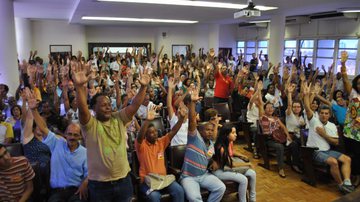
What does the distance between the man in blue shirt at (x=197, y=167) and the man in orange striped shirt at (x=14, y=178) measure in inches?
58.6

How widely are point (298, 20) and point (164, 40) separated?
263 inches

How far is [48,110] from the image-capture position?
4367 mm

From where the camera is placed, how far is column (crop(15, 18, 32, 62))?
10984mm

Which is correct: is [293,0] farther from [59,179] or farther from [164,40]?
[164,40]

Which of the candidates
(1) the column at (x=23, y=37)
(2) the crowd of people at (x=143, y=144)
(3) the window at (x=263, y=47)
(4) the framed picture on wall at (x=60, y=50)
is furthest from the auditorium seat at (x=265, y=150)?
(4) the framed picture on wall at (x=60, y=50)

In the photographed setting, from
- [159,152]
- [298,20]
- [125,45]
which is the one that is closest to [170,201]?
[159,152]

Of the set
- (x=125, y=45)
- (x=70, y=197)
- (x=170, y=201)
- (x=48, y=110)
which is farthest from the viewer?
(x=125, y=45)

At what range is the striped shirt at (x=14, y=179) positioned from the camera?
243cm

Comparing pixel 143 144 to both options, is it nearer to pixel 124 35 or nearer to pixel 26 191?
pixel 26 191

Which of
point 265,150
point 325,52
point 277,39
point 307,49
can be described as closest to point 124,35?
point 277,39

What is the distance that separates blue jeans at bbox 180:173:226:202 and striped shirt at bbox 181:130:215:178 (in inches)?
2.5

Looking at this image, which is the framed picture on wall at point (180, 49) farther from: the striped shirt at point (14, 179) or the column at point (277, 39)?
the striped shirt at point (14, 179)

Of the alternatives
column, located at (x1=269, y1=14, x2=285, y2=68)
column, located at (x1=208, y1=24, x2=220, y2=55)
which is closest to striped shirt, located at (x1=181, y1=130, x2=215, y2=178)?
column, located at (x1=269, y1=14, x2=285, y2=68)

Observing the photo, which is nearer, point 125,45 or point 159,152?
point 159,152
